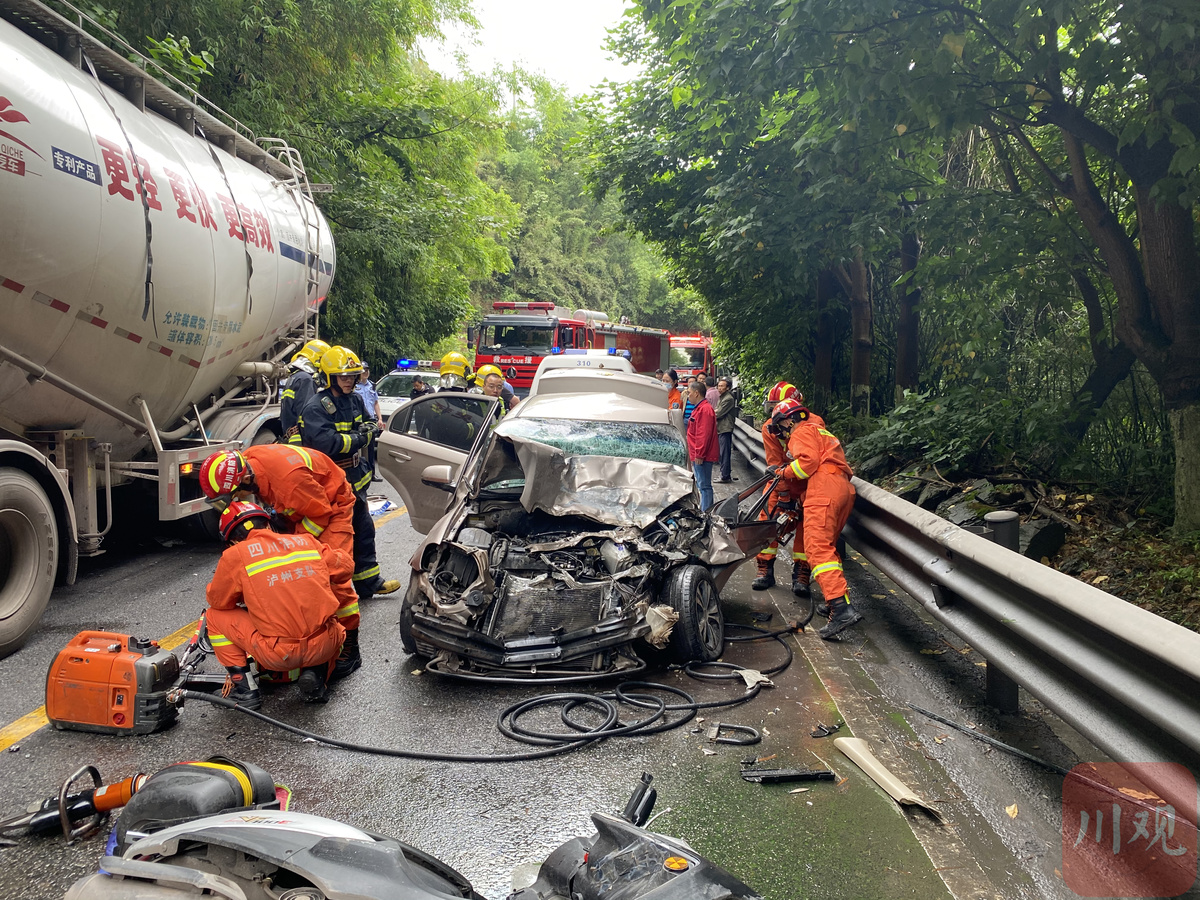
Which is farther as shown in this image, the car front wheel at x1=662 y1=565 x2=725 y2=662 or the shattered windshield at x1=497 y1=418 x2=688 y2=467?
the shattered windshield at x1=497 y1=418 x2=688 y2=467

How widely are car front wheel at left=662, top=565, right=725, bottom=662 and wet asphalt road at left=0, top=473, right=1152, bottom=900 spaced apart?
182 mm

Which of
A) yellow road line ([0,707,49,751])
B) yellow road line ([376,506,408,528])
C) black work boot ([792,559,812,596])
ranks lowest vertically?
yellow road line ([376,506,408,528])

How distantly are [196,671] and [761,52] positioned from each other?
5.14 m

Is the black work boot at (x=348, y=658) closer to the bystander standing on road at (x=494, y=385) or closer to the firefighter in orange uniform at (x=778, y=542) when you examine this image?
the firefighter in orange uniform at (x=778, y=542)

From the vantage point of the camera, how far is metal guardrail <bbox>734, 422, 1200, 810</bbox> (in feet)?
7.87

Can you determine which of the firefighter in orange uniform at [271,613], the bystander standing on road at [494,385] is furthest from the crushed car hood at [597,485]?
the bystander standing on road at [494,385]

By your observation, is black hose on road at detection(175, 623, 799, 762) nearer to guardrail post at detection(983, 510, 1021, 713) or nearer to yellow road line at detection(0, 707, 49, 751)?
yellow road line at detection(0, 707, 49, 751)

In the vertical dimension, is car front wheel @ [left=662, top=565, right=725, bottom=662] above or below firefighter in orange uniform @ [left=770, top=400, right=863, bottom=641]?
below

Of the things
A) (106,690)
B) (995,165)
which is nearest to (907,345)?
(995,165)

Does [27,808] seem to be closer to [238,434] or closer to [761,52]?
[238,434]

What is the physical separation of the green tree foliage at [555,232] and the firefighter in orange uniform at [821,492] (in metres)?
32.1

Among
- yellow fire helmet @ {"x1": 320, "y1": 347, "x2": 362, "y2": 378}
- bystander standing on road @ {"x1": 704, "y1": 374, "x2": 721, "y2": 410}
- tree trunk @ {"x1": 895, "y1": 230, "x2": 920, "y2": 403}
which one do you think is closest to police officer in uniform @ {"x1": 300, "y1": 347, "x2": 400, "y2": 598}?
yellow fire helmet @ {"x1": 320, "y1": 347, "x2": 362, "y2": 378}

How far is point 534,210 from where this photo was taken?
44.6m

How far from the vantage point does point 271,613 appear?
4.13 meters
